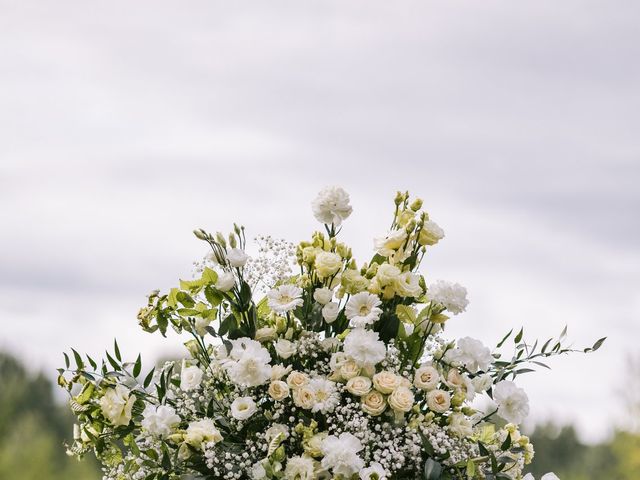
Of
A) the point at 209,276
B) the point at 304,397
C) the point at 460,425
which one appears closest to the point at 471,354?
the point at 460,425

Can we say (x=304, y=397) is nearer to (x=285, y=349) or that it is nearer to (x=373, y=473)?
(x=285, y=349)

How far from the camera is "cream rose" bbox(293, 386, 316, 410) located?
2.66 meters

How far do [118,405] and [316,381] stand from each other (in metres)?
0.68

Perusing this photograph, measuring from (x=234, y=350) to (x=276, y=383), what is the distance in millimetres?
171

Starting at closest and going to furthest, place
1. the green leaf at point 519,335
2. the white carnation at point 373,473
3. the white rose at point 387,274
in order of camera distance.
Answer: the white carnation at point 373,473 → the white rose at point 387,274 → the green leaf at point 519,335

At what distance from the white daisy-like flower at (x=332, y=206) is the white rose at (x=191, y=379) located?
0.67m

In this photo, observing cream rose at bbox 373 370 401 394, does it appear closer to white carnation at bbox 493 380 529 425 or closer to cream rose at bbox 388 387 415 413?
cream rose at bbox 388 387 415 413

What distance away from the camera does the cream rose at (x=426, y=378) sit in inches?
108

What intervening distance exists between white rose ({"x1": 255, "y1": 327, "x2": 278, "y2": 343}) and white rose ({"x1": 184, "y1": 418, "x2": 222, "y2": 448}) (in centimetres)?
32

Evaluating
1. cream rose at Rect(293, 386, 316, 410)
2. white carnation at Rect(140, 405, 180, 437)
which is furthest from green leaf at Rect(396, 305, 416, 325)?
white carnation at Rect(140, 405, 180, 437)

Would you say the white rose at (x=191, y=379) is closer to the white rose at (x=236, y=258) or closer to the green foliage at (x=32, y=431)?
the white rose at (x=236, y=258)

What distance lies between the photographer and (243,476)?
8.95 feet

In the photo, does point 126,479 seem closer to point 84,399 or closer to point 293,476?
point 84,399

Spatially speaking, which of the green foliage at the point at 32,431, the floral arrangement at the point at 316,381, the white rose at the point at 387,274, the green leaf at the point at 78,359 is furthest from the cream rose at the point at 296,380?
the green foliage at the point at 32,431
